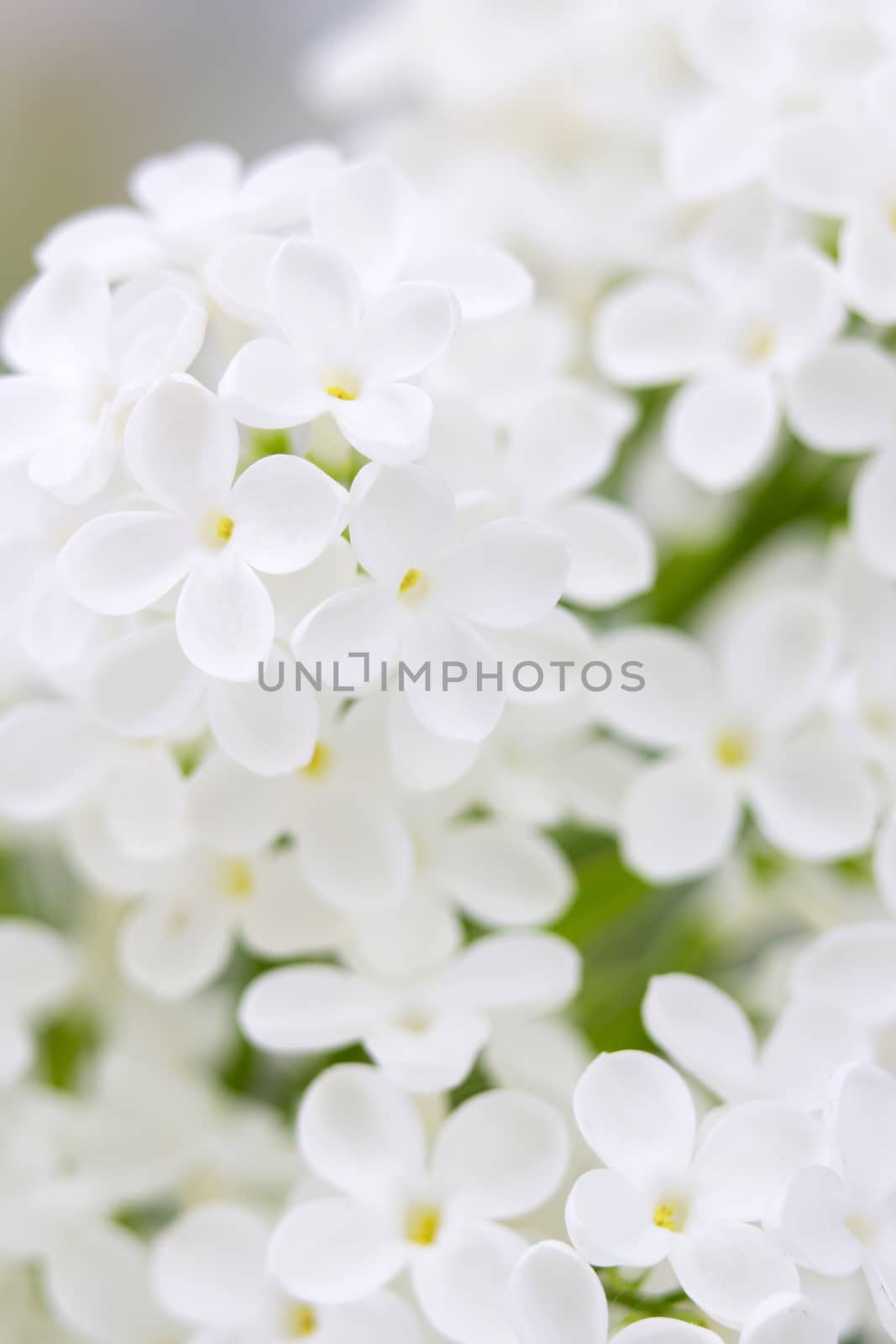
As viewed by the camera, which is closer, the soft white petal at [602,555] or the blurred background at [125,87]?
the soft white petal at [602,555]

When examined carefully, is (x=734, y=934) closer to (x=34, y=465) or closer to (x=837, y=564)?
(x=837, y=564)

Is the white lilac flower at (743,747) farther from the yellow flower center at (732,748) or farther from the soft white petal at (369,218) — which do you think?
the soft white petal at (369,218)

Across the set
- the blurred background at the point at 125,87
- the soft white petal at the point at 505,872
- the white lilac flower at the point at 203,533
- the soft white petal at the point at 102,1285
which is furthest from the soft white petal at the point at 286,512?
the blurred background at the point at 125,87

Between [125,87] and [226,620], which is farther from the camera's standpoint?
[125,87]

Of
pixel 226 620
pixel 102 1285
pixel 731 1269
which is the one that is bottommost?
pixel 102 1285

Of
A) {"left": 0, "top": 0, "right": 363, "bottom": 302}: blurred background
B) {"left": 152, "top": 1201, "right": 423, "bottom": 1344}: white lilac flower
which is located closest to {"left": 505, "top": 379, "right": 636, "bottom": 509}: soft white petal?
{"left": 152, "top": 1201, "right": 423, "bottom": 1344}: white lilac flower

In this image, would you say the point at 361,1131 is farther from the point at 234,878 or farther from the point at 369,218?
the point at 369,218

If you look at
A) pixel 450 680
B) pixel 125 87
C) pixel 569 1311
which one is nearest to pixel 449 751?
pixel 450 680

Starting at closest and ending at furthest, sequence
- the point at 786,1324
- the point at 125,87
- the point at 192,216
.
→ 1. the point at 786,1324
2. the point at 192,216
3. the point at 125,87
